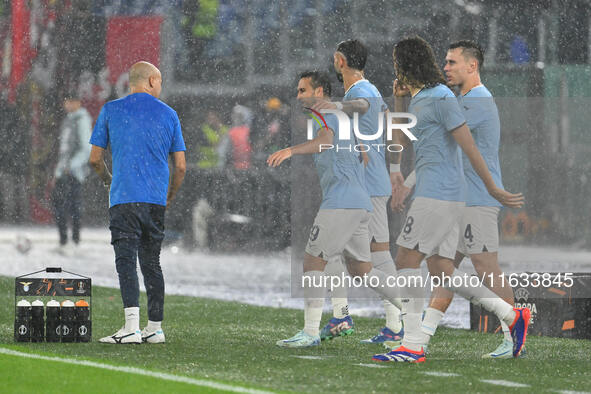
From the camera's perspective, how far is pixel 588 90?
18.9m

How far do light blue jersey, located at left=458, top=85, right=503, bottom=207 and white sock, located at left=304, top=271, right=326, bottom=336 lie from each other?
3.14 feet

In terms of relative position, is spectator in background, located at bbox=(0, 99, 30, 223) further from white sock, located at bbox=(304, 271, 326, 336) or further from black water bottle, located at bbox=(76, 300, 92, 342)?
white sock, located at bbox=(304, 271, 326, 336)

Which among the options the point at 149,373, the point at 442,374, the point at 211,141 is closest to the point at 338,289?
the point at 442,374

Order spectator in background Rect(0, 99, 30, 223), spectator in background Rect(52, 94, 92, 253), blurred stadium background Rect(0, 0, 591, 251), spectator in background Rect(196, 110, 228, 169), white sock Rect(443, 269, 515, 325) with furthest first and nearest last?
spectator in background Rect(0, 99, 30, 223) → spectator in background Rect(196, 110, 228, 169) → blurred stadium background Rect(0, 0, 591, 251) → spectator in background Rect(52, 94, 92, 253) → white sock Rect(443, 269, 515, 325)

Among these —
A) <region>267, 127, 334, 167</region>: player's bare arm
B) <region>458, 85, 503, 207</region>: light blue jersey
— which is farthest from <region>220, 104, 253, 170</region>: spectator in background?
<region>458, 85, 503, 207</region>: light blue jersey

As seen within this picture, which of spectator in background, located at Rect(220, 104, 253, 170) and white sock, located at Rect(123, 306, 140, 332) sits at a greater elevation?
spectator in background, located at Rect(220, 104, 253, 170)

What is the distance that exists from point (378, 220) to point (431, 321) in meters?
1.21

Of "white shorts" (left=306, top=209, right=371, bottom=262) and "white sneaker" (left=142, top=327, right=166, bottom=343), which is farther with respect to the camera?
"white sneaker" (left=142, top=327, right=166, bottom=343)

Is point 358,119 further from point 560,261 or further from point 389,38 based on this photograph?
point 389,38

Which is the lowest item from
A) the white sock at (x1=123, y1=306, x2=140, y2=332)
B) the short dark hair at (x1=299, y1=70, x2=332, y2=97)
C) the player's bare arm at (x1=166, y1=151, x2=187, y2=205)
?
the white sock at (x1=123, y1=306, x2=140, y2=332)

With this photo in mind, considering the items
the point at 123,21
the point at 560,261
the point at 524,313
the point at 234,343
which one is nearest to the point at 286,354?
the point at 234,343

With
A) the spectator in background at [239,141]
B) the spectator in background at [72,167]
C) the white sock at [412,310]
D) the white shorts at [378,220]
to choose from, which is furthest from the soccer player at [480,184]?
the spectator in background at [239,141]

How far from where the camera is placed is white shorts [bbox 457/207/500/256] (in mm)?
7473

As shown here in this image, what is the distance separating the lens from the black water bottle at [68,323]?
790cm
